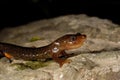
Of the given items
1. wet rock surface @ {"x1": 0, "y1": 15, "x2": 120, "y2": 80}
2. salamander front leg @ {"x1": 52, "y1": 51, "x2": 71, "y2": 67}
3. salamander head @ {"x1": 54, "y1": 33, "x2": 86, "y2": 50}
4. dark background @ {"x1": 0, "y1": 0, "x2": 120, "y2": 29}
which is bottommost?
dark background @ {"x1": 0, "y1": 0, "x2": 120, "y2": 29}

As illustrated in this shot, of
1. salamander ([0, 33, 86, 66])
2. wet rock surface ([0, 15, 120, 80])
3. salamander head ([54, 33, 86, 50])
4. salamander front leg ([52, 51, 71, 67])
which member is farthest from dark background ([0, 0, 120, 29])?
salamander front leg ([52, 51, 71, 67])

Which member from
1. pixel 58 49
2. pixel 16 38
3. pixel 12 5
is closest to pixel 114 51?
pixel 58 49

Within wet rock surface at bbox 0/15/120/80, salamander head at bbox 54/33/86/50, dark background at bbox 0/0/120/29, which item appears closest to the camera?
wet rock surface at bbox 0/15/120/80

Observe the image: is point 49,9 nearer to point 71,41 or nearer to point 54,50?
point 54,50

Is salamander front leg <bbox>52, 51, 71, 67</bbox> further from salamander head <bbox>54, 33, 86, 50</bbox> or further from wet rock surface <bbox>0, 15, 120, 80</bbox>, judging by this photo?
salamander head <bbox>54, 33, 86, 50</bbox>

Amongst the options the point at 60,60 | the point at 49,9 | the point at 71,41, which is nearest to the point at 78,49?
the point at 71,41

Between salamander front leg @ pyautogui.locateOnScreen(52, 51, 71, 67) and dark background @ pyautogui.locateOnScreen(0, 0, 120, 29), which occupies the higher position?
salamander front leg @ pyautogui.locateOnScreen(52, 51, 71, 67)
